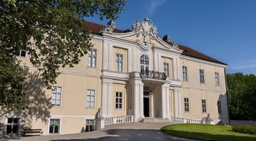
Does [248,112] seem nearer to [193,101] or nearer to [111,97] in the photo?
[193,101]

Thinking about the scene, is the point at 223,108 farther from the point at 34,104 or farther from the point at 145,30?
the point at 34,104

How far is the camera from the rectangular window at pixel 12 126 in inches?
704

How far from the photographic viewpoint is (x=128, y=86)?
24.5 m

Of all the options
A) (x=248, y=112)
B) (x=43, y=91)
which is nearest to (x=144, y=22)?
(x=43, y=91)

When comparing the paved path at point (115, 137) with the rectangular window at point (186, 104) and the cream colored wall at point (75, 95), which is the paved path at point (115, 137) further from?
the rectangular window at point (186, 104)

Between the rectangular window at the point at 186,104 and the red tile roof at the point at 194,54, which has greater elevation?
the red tile roof at the point at 194,54

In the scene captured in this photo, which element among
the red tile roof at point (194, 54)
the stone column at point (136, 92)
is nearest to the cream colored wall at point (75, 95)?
the stone column at point (136, 92)

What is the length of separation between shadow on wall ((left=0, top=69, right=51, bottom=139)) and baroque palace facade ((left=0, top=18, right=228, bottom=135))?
0.24 feet

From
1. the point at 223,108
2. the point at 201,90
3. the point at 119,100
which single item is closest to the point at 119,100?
the point at 119,100

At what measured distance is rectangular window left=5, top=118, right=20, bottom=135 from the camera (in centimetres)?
1789

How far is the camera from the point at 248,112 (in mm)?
35188

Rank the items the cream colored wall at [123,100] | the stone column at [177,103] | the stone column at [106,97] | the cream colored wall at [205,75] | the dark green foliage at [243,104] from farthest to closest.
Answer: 1. the dark green foliage at [243,104]
2. the cream colored wall at [205,75]
3. the stone column at [177,103]
4. the cream colored wall at [123,100]
5. the stone column at [106,97]

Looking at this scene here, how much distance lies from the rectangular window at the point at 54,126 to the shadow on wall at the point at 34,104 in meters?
0.60

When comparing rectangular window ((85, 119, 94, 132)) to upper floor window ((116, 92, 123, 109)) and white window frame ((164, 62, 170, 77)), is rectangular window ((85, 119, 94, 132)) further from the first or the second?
white window frame ((164, 62, 170, 77))
